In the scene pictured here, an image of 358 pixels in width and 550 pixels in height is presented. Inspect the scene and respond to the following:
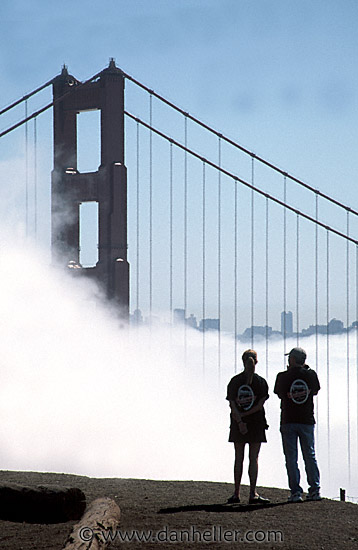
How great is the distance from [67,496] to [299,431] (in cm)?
250

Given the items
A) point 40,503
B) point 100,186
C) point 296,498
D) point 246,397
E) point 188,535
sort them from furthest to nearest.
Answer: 1. point 100,186
2. point 296,498
3. point 246,397
4. point 40,503
5. point 188,535

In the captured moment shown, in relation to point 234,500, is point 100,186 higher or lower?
higher

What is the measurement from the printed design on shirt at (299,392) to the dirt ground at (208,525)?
102cm

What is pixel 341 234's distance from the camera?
30828mm

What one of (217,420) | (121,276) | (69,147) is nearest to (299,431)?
(121,276)

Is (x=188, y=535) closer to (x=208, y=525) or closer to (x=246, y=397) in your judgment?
(x=208, y=525)

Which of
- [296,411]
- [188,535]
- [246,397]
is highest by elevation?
[246,397]

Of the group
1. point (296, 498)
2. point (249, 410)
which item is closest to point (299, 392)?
point (249, 410)

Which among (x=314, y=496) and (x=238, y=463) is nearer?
(x=238, y=463)

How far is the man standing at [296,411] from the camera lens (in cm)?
864

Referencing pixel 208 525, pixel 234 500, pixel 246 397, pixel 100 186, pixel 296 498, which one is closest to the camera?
pixel 208 525

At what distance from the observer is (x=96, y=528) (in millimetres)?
6562

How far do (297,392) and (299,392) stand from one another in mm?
21

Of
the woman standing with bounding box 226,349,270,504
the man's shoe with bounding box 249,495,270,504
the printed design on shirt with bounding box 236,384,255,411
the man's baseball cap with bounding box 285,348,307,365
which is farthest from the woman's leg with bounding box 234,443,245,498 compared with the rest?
the man's baseball cap with bounding box 285,348,307,365
